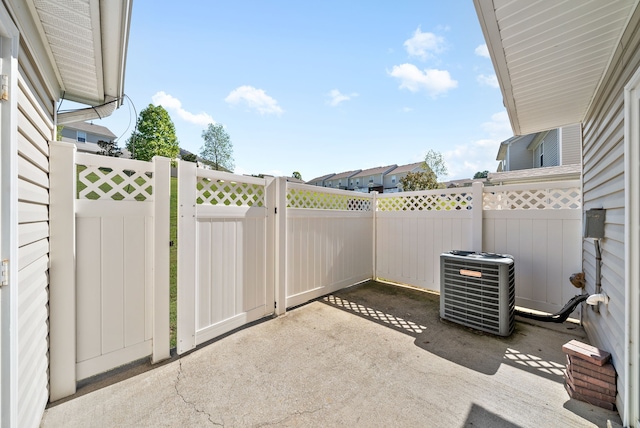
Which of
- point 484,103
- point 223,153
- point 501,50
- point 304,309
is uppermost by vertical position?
point 223,153

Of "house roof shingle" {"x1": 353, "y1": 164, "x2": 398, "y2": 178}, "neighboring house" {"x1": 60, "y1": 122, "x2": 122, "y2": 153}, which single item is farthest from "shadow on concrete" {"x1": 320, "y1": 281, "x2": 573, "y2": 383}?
"house roof shingle" {"x1": 353, "y1": 164, "x2": 398, "y2": 178}

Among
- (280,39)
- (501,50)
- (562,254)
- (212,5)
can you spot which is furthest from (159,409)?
(280,39)

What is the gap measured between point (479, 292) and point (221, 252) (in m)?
3.03

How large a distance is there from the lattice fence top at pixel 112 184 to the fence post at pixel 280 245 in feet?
4.83

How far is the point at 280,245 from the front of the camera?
3334 mm

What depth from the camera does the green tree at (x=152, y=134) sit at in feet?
52.9

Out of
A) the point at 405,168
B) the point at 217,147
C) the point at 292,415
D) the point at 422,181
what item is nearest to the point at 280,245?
the point at 292,415

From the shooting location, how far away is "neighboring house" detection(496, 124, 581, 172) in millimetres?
8453

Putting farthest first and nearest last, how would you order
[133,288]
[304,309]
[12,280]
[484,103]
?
[484,103], [304,309], [133,288], [12,280]

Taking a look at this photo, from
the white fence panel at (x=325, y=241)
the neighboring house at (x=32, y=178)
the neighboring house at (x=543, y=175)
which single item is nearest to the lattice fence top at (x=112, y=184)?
the neighboring house at (x=32, y=178)

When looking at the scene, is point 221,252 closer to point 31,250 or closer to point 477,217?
point 31,250

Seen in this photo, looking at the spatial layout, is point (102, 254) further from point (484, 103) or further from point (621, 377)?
point (484, 103)

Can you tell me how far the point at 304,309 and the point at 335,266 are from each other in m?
1.01

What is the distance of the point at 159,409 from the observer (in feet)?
5.67
